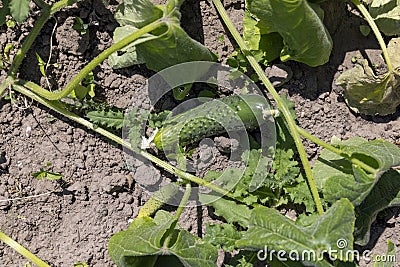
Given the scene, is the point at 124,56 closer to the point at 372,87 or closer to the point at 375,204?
the point at 372,87

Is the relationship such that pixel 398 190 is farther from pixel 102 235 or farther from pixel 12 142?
pixel 12 142

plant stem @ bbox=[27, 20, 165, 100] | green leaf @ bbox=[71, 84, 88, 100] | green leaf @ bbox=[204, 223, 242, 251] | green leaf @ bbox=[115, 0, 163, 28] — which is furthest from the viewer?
green leaf @ bbox=[71, 84, 88, 100]

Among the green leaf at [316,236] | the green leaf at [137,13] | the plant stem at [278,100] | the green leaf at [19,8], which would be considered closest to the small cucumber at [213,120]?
the plant stem at [278,100]

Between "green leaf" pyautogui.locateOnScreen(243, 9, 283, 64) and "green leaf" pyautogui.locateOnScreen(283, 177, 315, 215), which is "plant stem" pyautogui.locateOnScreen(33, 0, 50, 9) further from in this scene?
"green leaf" pyautogui.locateOnScreen(283, 177, 315, 215)

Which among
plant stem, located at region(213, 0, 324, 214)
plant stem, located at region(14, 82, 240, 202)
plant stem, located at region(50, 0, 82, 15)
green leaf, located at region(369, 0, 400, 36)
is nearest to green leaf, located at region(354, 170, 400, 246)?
plant stem, located at region(213, 0, 324, 214)

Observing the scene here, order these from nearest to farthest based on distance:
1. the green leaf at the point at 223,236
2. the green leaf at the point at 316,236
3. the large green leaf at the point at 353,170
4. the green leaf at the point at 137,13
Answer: the green leaf at the point at 316,236, the large green leaf at the point at 353,170, the green leaf at the point at 137,13, the green leaf at the point at 223,236

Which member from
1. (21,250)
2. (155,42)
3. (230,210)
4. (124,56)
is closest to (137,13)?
(155,42)

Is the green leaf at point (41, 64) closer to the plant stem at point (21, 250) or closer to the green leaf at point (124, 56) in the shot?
the green leaf at point (124, 56)
